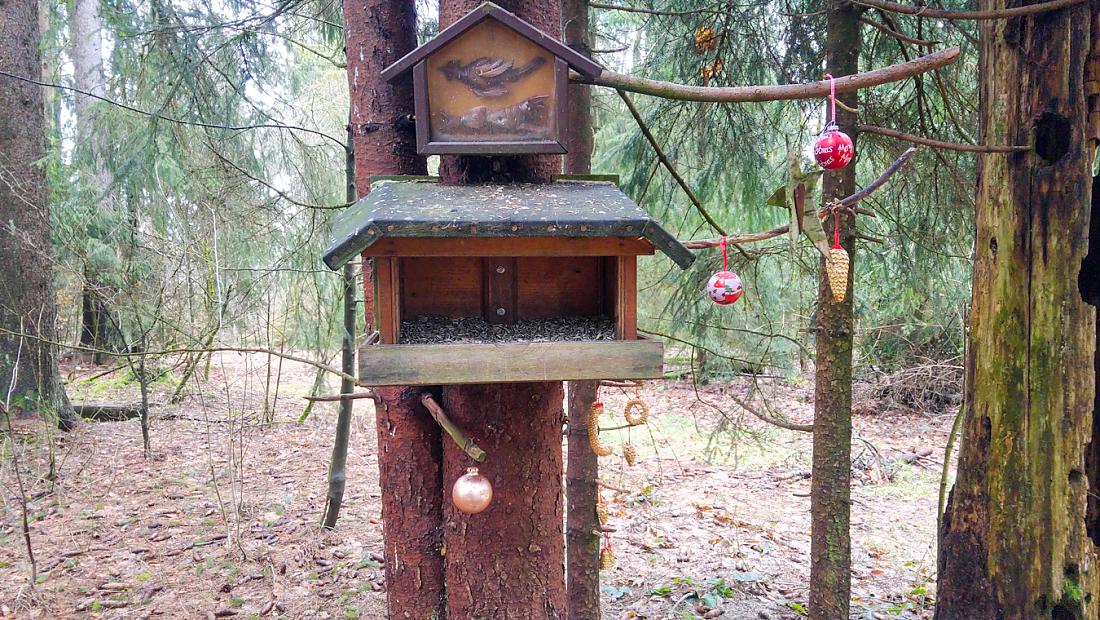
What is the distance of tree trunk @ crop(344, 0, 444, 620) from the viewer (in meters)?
2.52

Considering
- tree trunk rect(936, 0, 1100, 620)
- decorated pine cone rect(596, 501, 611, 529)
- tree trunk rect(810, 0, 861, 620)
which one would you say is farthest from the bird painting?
decorated pine cone rect(596, 501, 611, 529)

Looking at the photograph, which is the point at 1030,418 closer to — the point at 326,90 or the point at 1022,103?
the point at 1022,103

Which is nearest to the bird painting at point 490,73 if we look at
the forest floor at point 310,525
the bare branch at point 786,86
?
the bare branch at point 786,86

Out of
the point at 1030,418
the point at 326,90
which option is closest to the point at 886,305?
the point at 1030,418

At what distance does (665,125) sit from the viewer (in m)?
4.73

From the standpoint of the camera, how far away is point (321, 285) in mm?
6398

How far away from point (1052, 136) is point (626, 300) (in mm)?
1821

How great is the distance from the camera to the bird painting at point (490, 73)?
202cm

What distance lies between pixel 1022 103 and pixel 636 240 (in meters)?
1.74

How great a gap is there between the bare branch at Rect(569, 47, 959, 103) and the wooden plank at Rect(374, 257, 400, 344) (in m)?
0.84

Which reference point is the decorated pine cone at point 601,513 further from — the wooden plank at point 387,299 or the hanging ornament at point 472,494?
the wooden plank at point 387,299

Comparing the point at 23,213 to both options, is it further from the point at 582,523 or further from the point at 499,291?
the point at 499,291

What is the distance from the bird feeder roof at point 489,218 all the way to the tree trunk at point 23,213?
602 cm

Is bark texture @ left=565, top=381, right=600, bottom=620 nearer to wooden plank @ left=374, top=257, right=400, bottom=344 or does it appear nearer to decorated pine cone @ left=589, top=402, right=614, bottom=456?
decorated pine cone @ left=589, top=402, right=614, bottom=456
